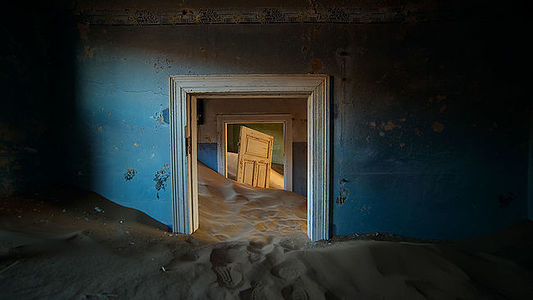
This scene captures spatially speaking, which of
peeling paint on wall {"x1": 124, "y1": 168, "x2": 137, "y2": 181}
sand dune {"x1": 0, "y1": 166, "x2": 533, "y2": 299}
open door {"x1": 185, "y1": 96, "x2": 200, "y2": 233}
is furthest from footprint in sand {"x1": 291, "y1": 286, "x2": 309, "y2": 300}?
peeling paint on wall {"x1": 124, "y1": 168, "x2": 137, "y2": 181}

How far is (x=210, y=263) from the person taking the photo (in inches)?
73.5

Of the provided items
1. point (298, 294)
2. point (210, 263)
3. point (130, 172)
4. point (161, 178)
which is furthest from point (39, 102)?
point (298, 294)

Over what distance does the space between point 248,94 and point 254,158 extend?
427 centimetres

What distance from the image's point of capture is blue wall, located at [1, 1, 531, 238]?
8.21 feet

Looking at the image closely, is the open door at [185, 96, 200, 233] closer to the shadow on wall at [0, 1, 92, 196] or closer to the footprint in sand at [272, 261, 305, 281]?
the shadow on wall at [0, 1, 92, 196]

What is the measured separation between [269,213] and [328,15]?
2.83 metres

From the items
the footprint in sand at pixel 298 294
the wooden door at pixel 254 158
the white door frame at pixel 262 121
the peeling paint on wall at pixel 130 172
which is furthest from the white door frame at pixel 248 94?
the wooden door at pixel 254 158

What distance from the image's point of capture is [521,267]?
2.00 meters

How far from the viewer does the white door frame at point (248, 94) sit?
2504 millimetres

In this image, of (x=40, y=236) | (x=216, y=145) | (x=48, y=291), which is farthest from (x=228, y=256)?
(x=216, y=145)

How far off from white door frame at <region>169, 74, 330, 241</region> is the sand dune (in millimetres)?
276

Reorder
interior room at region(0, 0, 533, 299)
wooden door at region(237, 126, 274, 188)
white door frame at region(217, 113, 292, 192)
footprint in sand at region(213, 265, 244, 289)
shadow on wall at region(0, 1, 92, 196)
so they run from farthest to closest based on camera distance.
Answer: wooden door at region(237, 126, 274, 188) < white door frame at region(217, 113, 292, 192) < interior room at region(0, 0, 533, 299) < shadow on wall at region(0, 1, 92, 196) < footprint in sand at region(213, 265, 244, 289)

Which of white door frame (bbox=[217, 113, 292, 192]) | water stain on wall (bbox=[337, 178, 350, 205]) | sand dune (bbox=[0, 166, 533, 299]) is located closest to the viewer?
sand dune (bbox=[0, 166, 533, 299])

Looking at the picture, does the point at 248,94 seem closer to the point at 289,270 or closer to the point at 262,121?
the point at 289,270
